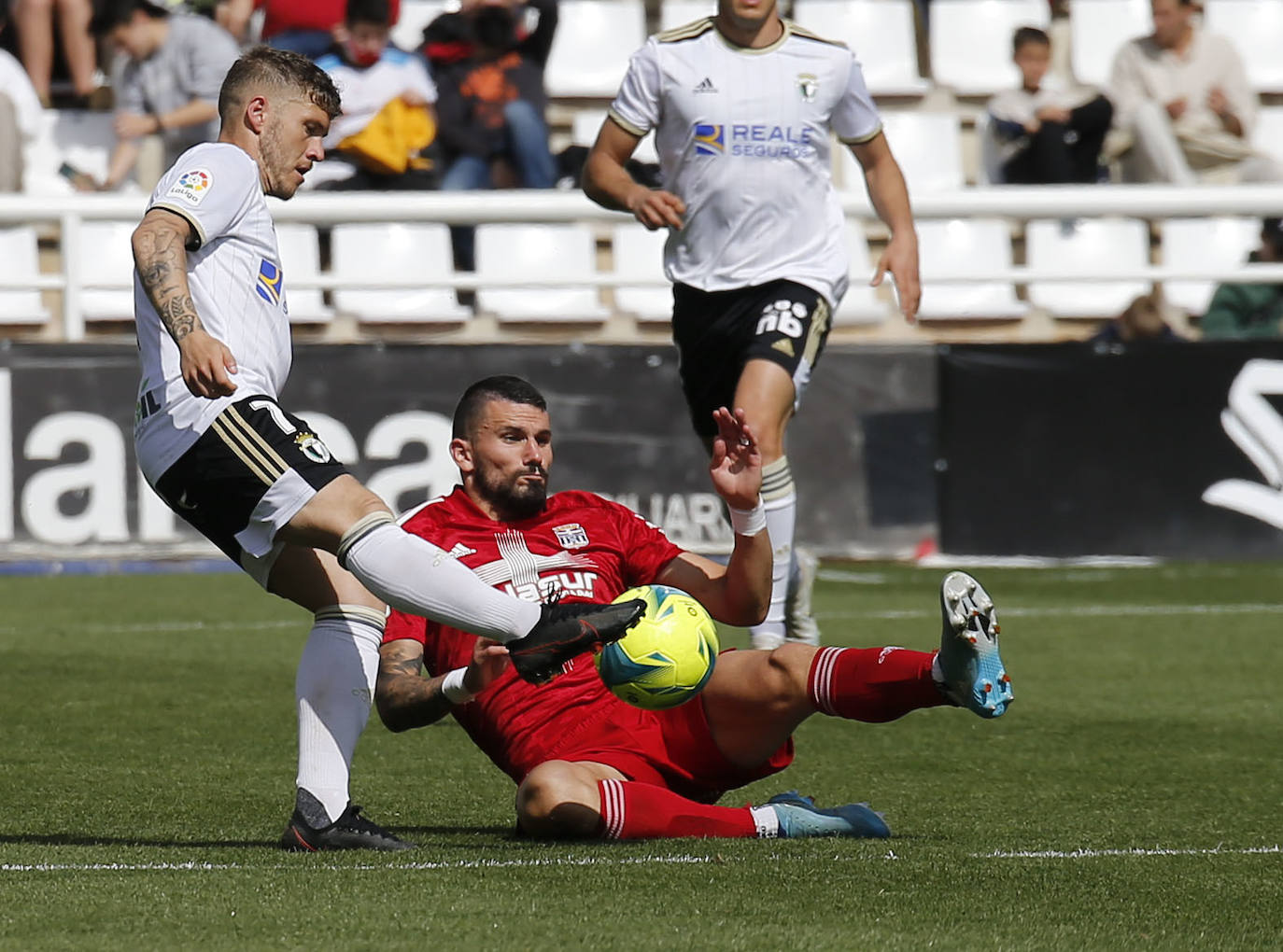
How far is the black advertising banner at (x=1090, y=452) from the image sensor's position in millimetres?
10758

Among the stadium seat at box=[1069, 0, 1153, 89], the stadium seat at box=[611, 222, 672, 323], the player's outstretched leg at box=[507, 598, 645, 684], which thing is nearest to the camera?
the player's outstretched leg at box=[507, 598, 645, 684]

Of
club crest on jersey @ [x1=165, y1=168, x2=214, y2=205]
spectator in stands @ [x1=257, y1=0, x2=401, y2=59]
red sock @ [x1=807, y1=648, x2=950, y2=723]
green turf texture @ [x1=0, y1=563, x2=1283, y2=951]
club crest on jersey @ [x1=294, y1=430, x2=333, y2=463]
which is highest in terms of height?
spectator in stands @ [x1=257, y1=0, x2=401, y2=59]

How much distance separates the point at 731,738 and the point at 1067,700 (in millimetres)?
2634

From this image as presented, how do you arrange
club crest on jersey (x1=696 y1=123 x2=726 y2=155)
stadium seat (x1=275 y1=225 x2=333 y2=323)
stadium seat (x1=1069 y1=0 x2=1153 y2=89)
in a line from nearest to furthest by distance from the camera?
1. club crest on jersey (x1=696 y1=123 x2=726 y2=155)
2. stadium seat (x1=275 y1=225 x2=333 y2=323)
3. stadium seat (x1=1069 y1=0 x2=1153 y2=89)

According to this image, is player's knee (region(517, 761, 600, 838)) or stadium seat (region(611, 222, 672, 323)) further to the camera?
stadium seat (region(611, 222, 672, 323))

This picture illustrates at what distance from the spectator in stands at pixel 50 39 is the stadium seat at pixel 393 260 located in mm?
2162

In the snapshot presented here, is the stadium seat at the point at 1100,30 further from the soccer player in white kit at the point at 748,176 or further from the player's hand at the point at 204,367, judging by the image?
the player's hand at the point at 204,367

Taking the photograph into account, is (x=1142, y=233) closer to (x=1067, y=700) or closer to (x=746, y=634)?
(x=746, y=634)

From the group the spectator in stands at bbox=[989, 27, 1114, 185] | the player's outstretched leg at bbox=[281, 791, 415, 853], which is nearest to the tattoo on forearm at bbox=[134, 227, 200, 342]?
the player's outstretched leg at bbox=[281, 791, 415, 853]

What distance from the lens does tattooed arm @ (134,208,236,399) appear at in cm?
412

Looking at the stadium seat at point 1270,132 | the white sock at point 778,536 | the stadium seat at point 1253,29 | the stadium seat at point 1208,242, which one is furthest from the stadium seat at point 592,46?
the white sock at point 778,536

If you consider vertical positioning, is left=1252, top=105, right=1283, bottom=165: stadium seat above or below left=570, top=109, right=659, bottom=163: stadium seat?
below

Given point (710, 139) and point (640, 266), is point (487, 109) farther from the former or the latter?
point (710, 139)

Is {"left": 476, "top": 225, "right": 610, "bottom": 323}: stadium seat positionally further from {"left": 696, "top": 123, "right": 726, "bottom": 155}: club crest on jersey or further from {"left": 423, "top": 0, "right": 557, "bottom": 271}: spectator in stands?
{"left": 696, "top": 123, "right": 726, "bottom": 155}: club crest on jersey
